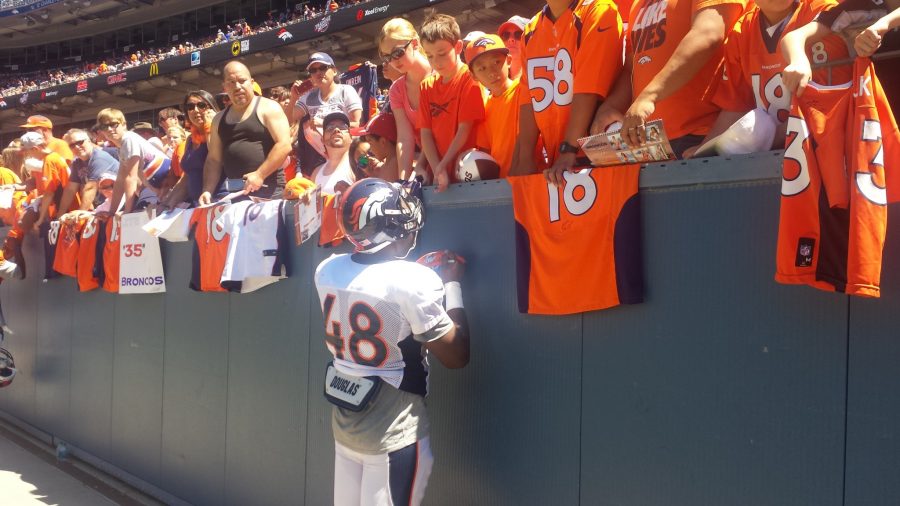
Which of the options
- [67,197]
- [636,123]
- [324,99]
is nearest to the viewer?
[636,123]

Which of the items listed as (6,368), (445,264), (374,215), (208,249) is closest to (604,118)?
(445,264)

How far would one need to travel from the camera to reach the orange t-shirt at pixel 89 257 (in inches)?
264

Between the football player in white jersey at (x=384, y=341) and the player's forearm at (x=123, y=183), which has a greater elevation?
the player's forearm at (x=123, y=183)

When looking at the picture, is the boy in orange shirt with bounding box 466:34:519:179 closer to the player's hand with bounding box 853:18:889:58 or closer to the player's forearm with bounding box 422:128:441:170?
→ the player's forearm with bounding box 422:128:441:170

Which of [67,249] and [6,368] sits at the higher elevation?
[67,249]

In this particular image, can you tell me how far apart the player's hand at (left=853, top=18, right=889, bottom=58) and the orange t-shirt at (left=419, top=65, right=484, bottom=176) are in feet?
7.19

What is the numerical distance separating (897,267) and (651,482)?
1.14m

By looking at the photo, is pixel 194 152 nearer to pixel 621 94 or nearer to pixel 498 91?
pixel 498 91

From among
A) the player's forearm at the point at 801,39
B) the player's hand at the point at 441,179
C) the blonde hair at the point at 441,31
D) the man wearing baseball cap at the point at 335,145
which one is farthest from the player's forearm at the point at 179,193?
the player's forearm at the point at 801,39

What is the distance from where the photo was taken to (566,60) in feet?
11.3

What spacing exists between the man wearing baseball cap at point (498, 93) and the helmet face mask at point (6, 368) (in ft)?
20.6

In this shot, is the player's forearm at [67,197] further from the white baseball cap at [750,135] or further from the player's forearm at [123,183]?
the white baseball cap at [750,135]

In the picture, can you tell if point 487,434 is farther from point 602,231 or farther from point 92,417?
point 92,417

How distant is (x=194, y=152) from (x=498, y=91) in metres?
3.01
